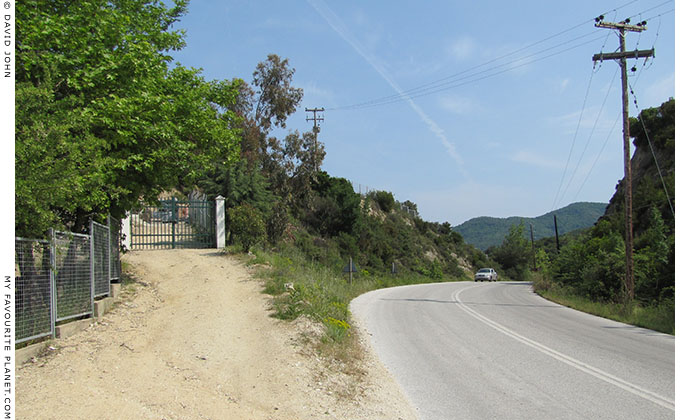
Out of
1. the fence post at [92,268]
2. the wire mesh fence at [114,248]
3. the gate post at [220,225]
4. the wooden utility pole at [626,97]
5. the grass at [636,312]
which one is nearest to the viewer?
the fence post at [92,268]

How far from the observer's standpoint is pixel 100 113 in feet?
31.9

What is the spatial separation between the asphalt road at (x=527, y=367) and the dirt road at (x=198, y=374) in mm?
707

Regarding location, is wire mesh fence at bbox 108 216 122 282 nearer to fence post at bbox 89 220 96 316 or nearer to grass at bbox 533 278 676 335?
fence post at bbox 89 220 96 316

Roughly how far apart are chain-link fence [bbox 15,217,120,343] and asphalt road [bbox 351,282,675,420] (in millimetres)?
5797

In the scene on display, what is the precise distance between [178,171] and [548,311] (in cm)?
1405

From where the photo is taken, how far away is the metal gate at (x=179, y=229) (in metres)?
23.5

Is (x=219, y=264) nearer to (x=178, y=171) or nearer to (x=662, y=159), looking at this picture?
(x=178, y=171)

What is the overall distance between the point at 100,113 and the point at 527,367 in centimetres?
939

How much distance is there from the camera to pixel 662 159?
131 ft

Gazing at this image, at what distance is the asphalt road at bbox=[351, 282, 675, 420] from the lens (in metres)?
6.05

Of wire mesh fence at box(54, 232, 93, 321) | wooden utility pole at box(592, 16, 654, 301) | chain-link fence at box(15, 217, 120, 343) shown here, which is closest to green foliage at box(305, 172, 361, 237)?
wooden utility pole at box(592, 16, 654, 301)

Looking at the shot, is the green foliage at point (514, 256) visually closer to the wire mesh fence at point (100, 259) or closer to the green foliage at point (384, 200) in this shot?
the green foliage at point (384, 200)

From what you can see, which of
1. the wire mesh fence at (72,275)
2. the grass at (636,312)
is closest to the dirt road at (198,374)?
the wire mesh fence at (72,275)
